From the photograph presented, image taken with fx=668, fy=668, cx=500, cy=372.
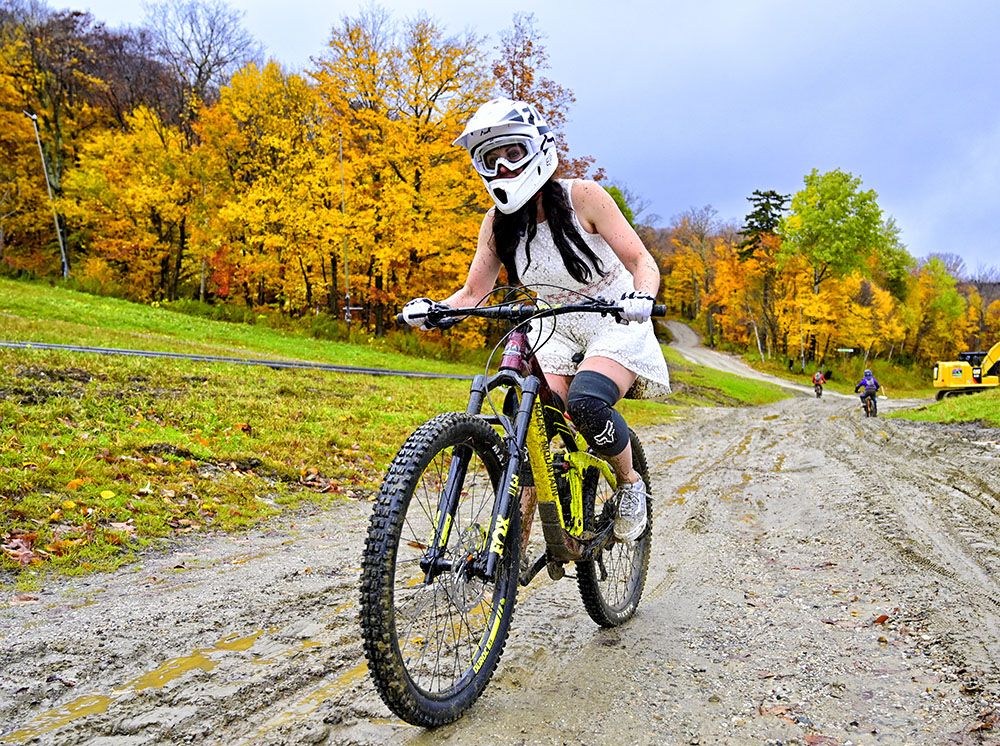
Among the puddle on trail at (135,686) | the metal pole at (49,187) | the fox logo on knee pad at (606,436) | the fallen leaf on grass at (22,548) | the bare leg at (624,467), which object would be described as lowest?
the fallen leaf on grass at (22,548)

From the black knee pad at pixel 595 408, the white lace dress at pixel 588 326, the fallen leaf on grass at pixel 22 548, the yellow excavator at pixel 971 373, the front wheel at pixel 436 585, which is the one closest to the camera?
the front wheel at pixel 436 585

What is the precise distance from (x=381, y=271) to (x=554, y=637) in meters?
20.8

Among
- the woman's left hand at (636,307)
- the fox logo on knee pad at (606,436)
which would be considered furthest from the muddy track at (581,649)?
the woman's left hand at (636,307)

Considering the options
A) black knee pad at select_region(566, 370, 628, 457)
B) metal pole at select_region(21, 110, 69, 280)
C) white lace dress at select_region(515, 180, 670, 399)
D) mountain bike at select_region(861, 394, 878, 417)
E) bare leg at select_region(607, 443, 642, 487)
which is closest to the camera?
black knee pad at select_region(566, 370, 628, 457)

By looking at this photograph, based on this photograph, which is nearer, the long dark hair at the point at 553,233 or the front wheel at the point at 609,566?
the long dark hair at the point at 553,233

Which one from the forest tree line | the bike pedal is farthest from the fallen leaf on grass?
the forest tree line

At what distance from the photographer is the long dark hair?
3217 millimetres

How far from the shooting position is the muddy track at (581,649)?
7.94ft

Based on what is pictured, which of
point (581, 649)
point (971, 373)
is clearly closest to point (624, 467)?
point (581, 649)

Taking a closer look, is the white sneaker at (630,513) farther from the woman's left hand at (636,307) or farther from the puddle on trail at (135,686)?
the puddle on trail at (135,686)

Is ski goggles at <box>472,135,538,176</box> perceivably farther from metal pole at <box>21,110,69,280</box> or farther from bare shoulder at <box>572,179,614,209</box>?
metal pole at <box>21,110,69,280</box>

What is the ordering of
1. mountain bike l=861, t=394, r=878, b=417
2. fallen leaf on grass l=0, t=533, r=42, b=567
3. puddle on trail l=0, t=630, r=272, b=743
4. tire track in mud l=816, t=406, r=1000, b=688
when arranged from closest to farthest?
puddle on trail l=0, t=630, r=272, b=743 < tire track in mud l=816, t=406, r=1000, b=688 < fallen leaf on grass l=0, t=533, r=42, b=567 < mountain bike l=861, t=394, r=878, b=417

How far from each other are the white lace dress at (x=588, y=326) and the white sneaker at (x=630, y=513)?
50 cm

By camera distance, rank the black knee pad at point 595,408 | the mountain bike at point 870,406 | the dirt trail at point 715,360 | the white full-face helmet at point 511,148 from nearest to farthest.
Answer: the white full-face helmet at point 511,148 → the black knee pad at point 595,408 → the mountain bike at point 870,406 → the dirt trail at point 715,360
